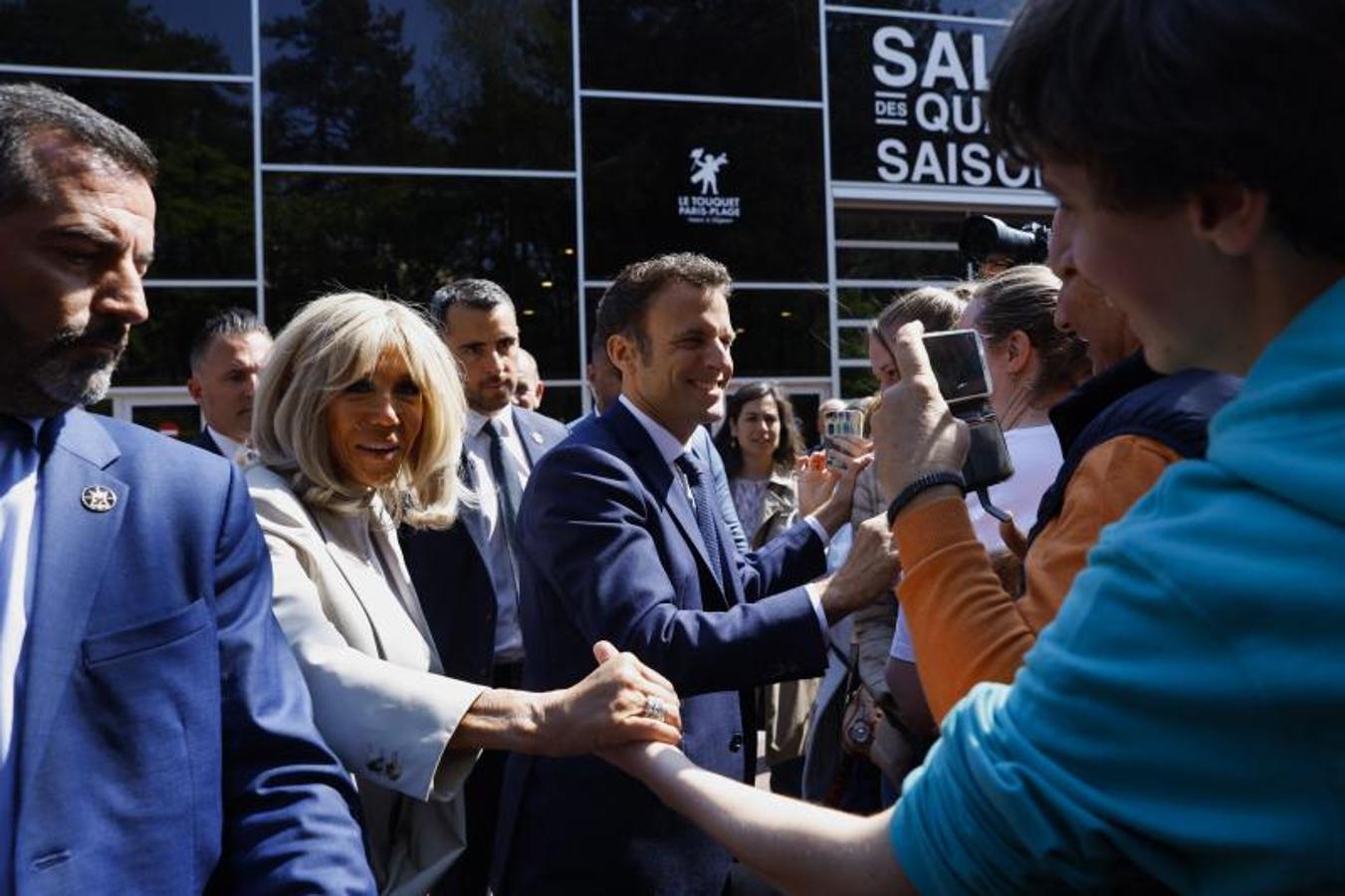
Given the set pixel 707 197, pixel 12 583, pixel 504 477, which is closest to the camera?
pixel 12 583

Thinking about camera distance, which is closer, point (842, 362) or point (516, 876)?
point (516, 876)

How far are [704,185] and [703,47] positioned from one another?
4.78ft

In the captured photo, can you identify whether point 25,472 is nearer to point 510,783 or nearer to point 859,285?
point 510,783

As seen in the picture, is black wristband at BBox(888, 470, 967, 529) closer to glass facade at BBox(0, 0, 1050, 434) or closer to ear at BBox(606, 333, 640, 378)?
ear at BBox(606, 333, 640, 378)

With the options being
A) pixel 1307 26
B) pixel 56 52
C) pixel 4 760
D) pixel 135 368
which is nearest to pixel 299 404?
pixel 4 760

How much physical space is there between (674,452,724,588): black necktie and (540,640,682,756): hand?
102cm

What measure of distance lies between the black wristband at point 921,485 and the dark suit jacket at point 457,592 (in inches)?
87.1

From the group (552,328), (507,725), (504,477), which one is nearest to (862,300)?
(552,328)

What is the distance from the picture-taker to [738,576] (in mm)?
3270

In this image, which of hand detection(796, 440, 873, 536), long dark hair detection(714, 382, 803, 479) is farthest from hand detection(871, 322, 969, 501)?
long dark hair detection(714, 382, 803, 479)

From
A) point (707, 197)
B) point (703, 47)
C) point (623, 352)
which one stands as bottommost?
point (623, 352)

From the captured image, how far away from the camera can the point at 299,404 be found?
2740 millimetres

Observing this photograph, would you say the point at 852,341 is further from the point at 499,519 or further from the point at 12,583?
the point at 12,583

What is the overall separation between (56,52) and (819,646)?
36.2ft
